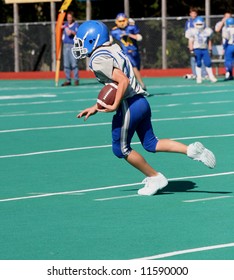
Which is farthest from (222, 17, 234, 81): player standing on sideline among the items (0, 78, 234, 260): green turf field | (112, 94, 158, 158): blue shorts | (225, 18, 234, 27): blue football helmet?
(112, 94, 158, 158): blue shorts

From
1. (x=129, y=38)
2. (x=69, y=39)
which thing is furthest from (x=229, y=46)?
(x=129, y=38)

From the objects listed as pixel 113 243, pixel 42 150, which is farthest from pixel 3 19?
pixel 113 243

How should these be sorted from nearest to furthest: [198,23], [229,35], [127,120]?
[127,120]
[198,23]
[229,35]

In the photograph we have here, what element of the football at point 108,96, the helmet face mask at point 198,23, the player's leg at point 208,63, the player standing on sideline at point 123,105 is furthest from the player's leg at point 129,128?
the helmet face mask at point 198,23

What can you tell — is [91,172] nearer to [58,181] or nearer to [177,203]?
[58,181]

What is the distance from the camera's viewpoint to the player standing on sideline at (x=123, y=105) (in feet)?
39.3

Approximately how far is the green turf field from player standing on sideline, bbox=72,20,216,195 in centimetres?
38

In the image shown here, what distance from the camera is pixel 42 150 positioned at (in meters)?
17.1

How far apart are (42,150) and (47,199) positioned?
4872 mm

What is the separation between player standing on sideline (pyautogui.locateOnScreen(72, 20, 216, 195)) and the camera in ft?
39.3

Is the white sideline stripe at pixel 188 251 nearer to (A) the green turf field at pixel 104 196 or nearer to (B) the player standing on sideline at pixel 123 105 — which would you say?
(A) the green turf field at pixel 104 196

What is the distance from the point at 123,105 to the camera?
12.3 meters

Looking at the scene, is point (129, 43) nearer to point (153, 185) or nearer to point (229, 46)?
point (229, 46)

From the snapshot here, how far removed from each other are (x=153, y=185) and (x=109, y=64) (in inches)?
56.3
